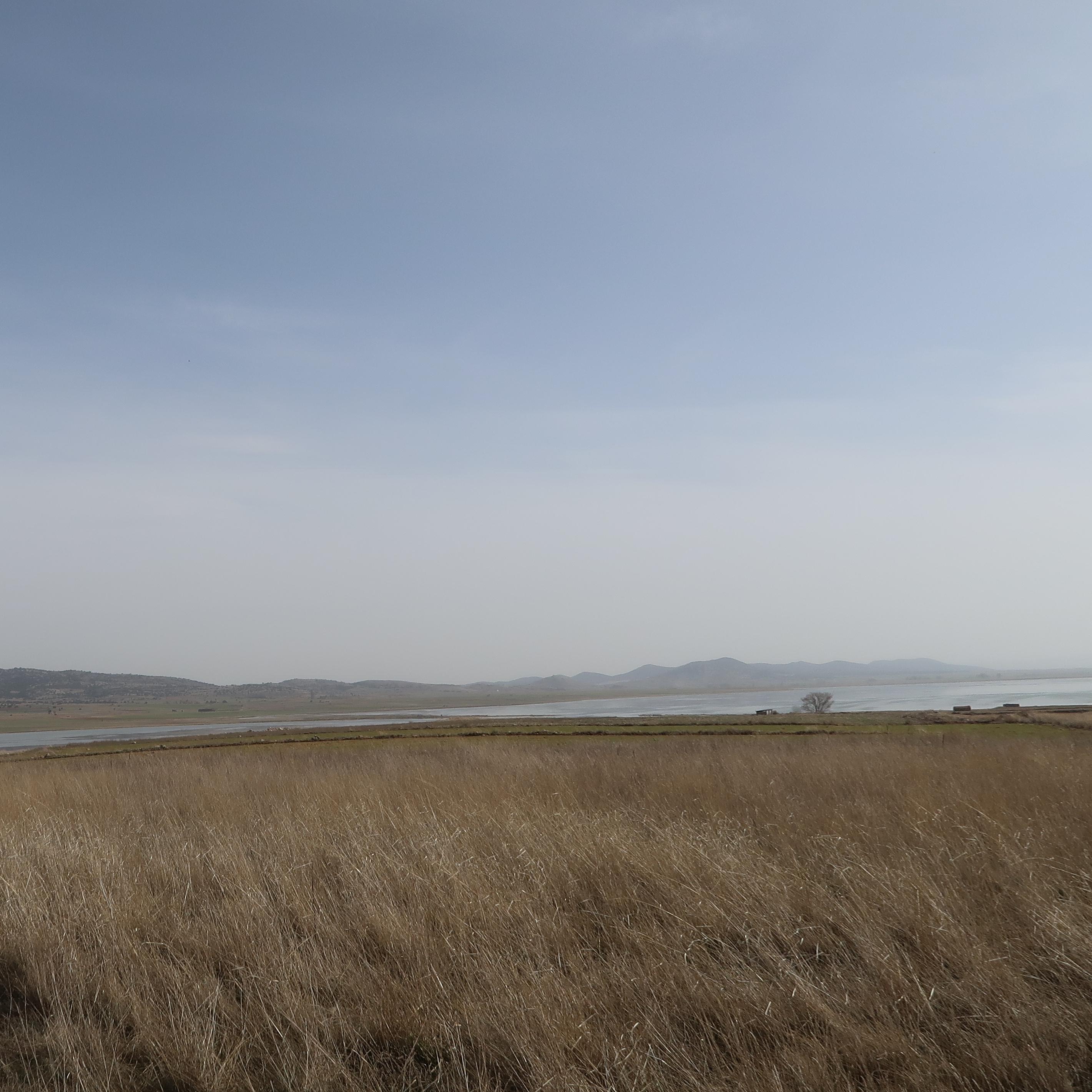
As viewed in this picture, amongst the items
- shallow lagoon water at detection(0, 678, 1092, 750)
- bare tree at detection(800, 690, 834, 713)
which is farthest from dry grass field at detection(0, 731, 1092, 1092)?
bare tree at detection(800, 690, 834, 713)

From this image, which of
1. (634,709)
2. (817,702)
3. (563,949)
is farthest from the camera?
(634,709)

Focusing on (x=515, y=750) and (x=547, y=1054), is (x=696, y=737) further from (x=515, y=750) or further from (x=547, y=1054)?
(x=547, y=1054)

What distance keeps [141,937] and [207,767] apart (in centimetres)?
1474

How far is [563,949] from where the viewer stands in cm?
541

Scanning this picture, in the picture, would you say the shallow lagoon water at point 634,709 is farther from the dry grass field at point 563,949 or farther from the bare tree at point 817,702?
the dry grass field at point 563,949

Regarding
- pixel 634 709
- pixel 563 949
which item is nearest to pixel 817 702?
pixel 634 709

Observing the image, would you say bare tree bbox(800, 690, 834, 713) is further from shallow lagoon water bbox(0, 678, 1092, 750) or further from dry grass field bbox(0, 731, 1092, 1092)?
dry grass field bbox(0, 731, 1092, 1092)

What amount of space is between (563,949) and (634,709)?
116 m

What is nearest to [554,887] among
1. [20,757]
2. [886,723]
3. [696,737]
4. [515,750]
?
[515,750]

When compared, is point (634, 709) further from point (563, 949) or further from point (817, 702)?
point (563, 949)

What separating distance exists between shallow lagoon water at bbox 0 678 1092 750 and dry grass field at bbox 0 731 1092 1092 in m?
52.3

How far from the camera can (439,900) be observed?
→ 617 cm

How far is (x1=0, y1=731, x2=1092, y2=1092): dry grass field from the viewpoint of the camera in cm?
392

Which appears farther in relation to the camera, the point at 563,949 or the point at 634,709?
the point at 634,709
